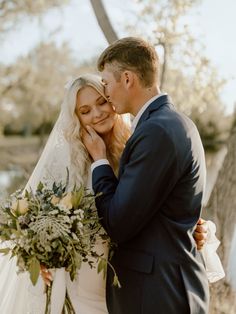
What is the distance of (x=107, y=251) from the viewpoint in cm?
321

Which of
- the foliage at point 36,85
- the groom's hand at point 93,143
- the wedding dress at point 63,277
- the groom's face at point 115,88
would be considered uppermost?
the groom's face at point 115,88

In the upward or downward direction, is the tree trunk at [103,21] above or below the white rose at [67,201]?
above

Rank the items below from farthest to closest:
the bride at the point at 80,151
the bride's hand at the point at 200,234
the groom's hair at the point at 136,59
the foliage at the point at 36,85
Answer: the foliage at the point at 36,85
the bride at the point at 80,151
the bride's hand at the point at 200,234
the groom's hair at the point at 136,59

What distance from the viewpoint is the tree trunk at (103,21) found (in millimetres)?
5430

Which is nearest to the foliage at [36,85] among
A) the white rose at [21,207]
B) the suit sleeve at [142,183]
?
the white rose at [21,207]

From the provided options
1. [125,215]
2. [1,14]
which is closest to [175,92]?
[125,215]

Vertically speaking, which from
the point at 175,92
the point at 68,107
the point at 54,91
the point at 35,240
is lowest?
the point at 54,91

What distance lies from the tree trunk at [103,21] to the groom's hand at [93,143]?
7.06 ft

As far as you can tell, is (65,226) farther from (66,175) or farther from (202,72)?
(202,72)

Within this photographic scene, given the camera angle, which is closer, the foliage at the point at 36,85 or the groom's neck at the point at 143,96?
the groom's neck at the point at 143,96

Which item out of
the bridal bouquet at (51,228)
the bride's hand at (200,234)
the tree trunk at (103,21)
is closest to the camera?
the bridal bouquet at (51,228)

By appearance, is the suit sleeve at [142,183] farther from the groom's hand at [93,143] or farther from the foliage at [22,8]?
the foliage at [22,8]

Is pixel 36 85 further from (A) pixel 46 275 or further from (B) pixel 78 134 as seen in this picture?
(A) pixel 46 275

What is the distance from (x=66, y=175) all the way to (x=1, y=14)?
15961 mm
